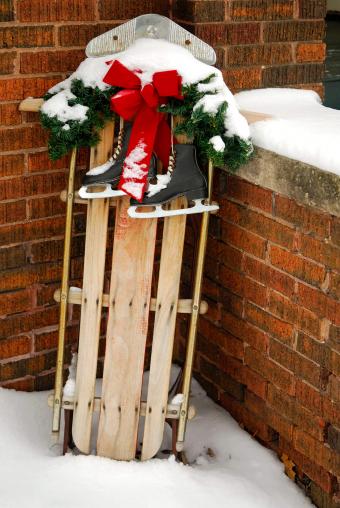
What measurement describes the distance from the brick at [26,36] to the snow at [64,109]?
29 centimetres

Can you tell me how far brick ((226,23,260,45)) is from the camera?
332 cm

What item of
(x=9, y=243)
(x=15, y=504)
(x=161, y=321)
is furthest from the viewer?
(x=9, y=243)

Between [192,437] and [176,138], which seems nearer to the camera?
[176,138]

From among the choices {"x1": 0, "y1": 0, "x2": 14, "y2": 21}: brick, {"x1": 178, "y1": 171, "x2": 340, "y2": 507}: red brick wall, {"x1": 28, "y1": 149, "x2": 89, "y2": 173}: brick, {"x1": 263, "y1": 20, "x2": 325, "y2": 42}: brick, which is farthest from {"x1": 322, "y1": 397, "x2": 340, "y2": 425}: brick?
{"x1": 0, "y1": 0, "x2": 14, "y2": 21}: brick

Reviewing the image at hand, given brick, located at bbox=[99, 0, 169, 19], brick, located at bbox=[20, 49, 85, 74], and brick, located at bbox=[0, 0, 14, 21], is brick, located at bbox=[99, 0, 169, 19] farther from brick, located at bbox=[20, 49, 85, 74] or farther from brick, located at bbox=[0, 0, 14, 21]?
brick, located at bbox=[0, 0, 14, 21]

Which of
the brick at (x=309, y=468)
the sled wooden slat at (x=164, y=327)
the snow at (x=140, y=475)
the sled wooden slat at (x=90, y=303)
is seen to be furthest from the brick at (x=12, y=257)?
the brick at (x=309, y=468)

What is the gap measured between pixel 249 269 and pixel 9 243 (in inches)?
35.8

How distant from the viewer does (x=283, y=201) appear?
9.46 feet

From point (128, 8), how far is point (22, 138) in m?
0.65

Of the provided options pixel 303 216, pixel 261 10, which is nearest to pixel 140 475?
pixel 303 216

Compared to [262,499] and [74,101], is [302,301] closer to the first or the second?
[262,499]

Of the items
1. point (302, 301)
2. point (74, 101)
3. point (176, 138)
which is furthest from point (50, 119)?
point (302, 301)

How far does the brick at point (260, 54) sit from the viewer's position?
132 inches

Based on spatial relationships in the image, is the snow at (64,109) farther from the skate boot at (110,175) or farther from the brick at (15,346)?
the brick at (15,346)
